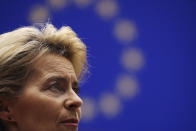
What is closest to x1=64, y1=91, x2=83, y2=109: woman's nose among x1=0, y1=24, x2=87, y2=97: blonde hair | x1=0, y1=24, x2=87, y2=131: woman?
x1=0, y1=24, x2=87, y2=131: woman

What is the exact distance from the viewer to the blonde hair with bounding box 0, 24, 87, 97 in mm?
1167

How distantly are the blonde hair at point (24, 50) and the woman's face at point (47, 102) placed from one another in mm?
35

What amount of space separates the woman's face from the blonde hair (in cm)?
3

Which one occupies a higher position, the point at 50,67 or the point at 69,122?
the point at 50,67

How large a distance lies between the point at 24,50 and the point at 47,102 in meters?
0.22

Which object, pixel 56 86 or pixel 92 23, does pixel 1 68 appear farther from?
pixel 92 23

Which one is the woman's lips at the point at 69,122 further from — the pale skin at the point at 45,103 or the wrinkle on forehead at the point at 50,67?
the wrinkle on forehead at the point at 50,67

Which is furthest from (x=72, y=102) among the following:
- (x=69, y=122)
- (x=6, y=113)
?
(x=6, y=113)

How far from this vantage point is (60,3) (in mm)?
2459

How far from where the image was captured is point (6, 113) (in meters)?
1.14

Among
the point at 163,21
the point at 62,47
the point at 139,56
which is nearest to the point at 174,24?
the point at 163,21

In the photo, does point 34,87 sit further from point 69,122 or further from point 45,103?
point 69,122

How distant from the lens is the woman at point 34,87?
112 centimetres

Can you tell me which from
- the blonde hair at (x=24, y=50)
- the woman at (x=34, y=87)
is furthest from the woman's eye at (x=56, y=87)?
the blonde hair at (x=24, y=50)
